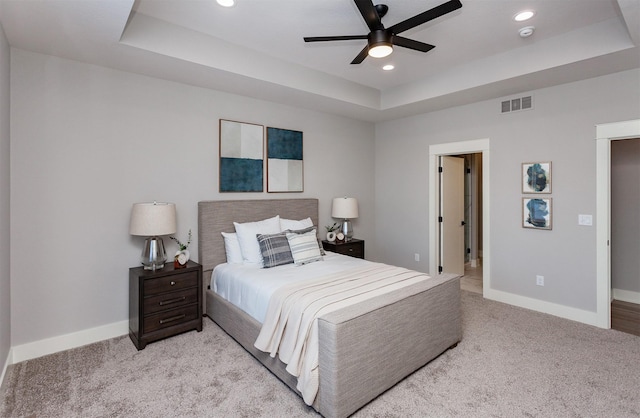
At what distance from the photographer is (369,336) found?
2113 millimetres

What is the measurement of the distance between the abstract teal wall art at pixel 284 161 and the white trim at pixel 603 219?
341cm

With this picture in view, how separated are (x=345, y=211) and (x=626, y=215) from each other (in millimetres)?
3623

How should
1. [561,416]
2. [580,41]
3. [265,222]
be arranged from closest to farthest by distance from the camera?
[561,416], [580,41], [265,222]

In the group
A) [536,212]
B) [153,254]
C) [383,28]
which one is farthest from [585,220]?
[153,254]

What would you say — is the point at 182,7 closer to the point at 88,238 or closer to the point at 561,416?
the point at 88,238

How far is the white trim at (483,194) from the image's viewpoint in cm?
428

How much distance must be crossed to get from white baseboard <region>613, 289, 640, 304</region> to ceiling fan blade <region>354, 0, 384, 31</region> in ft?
15.2

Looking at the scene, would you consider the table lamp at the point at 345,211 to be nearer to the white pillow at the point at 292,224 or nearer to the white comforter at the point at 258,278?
the white pillow at the point at 292,224

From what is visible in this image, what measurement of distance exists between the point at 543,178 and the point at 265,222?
3296 millimetres

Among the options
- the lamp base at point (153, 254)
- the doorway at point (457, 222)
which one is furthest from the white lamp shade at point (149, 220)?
the doorway at point (457, 222)

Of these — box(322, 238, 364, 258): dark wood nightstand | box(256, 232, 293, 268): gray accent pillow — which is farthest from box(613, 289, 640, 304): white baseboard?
box(256, 232, 293, 268): gray accent pillow

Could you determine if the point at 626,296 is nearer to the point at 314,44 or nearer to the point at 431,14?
the point at 431,14

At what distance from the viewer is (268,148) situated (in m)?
4.21

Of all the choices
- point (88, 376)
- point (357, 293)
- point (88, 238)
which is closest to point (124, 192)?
point (88, 238)
